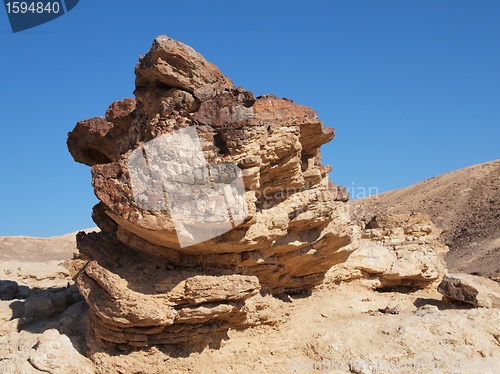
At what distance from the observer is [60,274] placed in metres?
14.3

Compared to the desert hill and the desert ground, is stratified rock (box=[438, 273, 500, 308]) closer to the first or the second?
the desert ground

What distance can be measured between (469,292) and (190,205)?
7.09 metres

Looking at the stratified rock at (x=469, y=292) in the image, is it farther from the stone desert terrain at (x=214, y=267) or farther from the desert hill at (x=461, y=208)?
the desert hill at (x=461, y=208)

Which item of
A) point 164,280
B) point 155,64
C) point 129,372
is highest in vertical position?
point 155,64

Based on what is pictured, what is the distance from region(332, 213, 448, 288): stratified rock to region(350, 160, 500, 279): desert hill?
14.7m

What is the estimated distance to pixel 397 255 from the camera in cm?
1273

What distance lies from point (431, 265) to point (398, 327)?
4.07 meters

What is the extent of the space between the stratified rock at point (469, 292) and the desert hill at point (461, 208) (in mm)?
16215

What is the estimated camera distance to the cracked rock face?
7336mm

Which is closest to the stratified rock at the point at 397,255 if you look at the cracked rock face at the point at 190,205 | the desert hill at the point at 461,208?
the cracked rock face at the point at 190,205

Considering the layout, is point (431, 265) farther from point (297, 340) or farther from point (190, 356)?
point (190, 356)

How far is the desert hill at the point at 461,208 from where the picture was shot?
103 feet

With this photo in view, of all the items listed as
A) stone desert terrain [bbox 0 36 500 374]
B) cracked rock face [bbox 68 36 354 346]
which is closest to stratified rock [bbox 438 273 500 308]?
stone desert terrain [bbox 0 36 500 374]

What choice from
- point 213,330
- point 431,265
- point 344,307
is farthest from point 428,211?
point 213,330
